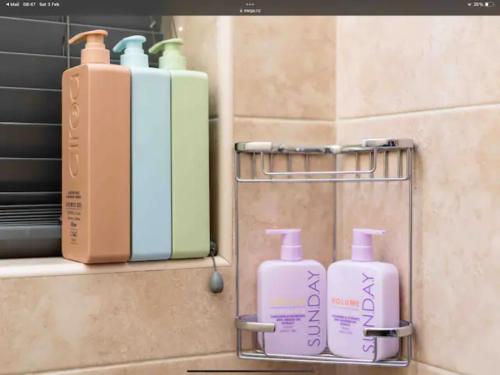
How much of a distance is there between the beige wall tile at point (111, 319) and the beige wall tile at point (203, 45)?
0.25 meters

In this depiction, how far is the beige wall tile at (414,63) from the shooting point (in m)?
0.79

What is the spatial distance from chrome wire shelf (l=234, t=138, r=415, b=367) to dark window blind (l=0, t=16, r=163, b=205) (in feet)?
0.85

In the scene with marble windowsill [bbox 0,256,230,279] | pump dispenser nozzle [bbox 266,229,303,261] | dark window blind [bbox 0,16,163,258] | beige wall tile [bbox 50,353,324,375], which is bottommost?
beige wall tile [bbox 50,353,324,375]

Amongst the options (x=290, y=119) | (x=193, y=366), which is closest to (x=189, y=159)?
(x=290, y=119)

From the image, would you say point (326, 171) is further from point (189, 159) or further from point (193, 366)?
point (193, 366)

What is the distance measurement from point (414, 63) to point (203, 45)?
11.8 inches

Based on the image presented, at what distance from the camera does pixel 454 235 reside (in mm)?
827

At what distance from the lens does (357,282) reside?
88cm

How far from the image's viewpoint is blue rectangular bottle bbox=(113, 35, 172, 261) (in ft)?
2.90

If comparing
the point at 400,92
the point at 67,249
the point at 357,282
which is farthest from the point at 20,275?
the point at 400,92

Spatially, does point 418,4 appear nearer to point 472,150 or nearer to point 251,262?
point 472,150

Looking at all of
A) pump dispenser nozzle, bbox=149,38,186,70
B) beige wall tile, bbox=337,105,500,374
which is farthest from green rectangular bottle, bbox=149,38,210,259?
beige wall tile, bbox=337,105,500,374

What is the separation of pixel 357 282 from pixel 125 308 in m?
0.29

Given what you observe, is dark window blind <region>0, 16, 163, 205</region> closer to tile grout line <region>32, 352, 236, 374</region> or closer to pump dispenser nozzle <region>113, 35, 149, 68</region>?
pump dispenser nozzle <region>113, 35, 149, 68</region>
